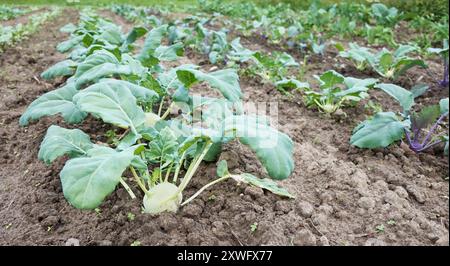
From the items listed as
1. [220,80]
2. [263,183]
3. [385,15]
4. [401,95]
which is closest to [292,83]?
[401,95]

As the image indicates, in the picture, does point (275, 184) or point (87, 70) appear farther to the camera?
point (87, 70)

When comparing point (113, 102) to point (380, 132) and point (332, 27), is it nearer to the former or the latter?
point (380, 132)

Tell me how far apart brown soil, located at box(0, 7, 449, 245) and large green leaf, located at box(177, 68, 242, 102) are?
1.20ft

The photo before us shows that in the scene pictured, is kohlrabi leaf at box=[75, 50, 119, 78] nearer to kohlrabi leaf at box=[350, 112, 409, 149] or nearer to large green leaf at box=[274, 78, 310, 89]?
large green leaf at box=[274, 78, 310, 89]

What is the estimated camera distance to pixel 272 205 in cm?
209

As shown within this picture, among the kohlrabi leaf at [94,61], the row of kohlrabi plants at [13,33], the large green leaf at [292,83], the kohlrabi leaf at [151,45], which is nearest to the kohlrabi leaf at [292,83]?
the large green leaf at [292,83]

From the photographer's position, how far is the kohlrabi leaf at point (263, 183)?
6.63ft

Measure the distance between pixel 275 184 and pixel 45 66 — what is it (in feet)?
11.9

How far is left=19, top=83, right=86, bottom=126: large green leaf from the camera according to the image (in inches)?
90.7

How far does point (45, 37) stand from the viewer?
6.65 meters

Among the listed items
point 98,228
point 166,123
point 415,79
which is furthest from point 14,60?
point 415,79

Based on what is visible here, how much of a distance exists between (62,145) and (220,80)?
0.90m

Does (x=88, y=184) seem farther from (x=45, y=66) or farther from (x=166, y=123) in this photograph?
(x=45, y=66)

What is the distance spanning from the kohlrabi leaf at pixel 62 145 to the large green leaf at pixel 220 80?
64cm
